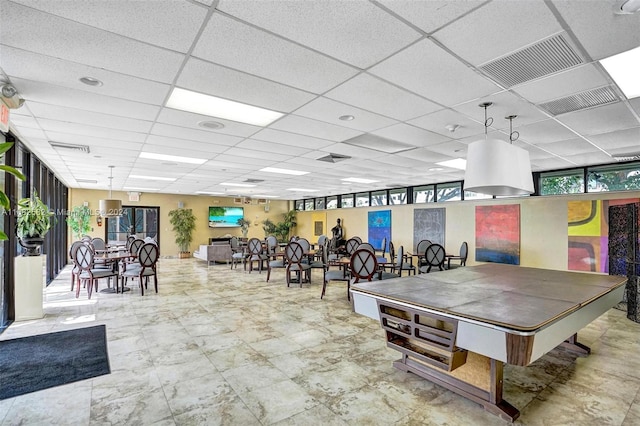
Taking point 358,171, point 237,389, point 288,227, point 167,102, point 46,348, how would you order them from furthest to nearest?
point 288,227 < point 358,171 < point 46,348 < point 167,102 < point 237,389

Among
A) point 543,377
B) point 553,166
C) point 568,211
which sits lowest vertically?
point 543,377

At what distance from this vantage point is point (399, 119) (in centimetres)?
376

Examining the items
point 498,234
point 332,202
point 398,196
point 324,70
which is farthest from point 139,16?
point 332,202

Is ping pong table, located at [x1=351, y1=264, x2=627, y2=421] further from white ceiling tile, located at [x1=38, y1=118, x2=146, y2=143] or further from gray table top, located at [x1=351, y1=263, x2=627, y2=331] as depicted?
white ceiling tile, located at [x1=38, y1=118, x2=146, y2=143]

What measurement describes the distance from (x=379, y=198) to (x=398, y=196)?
902mm

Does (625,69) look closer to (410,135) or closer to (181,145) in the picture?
(410,135)

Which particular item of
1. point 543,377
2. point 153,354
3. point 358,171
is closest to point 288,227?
point 358,171

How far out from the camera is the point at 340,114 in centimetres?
361

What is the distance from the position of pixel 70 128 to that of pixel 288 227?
11476 mm

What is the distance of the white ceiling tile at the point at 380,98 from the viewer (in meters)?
2.84

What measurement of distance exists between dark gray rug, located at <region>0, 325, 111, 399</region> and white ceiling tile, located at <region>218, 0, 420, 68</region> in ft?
11.0

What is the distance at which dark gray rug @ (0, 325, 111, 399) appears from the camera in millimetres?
2732

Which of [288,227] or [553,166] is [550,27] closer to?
[553,166]

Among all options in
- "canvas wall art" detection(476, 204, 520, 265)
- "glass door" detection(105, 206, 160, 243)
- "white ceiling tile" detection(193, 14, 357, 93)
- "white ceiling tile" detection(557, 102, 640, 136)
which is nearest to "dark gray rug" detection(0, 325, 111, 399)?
"white ceiling tile" detection(193, 14, 357, 93)
